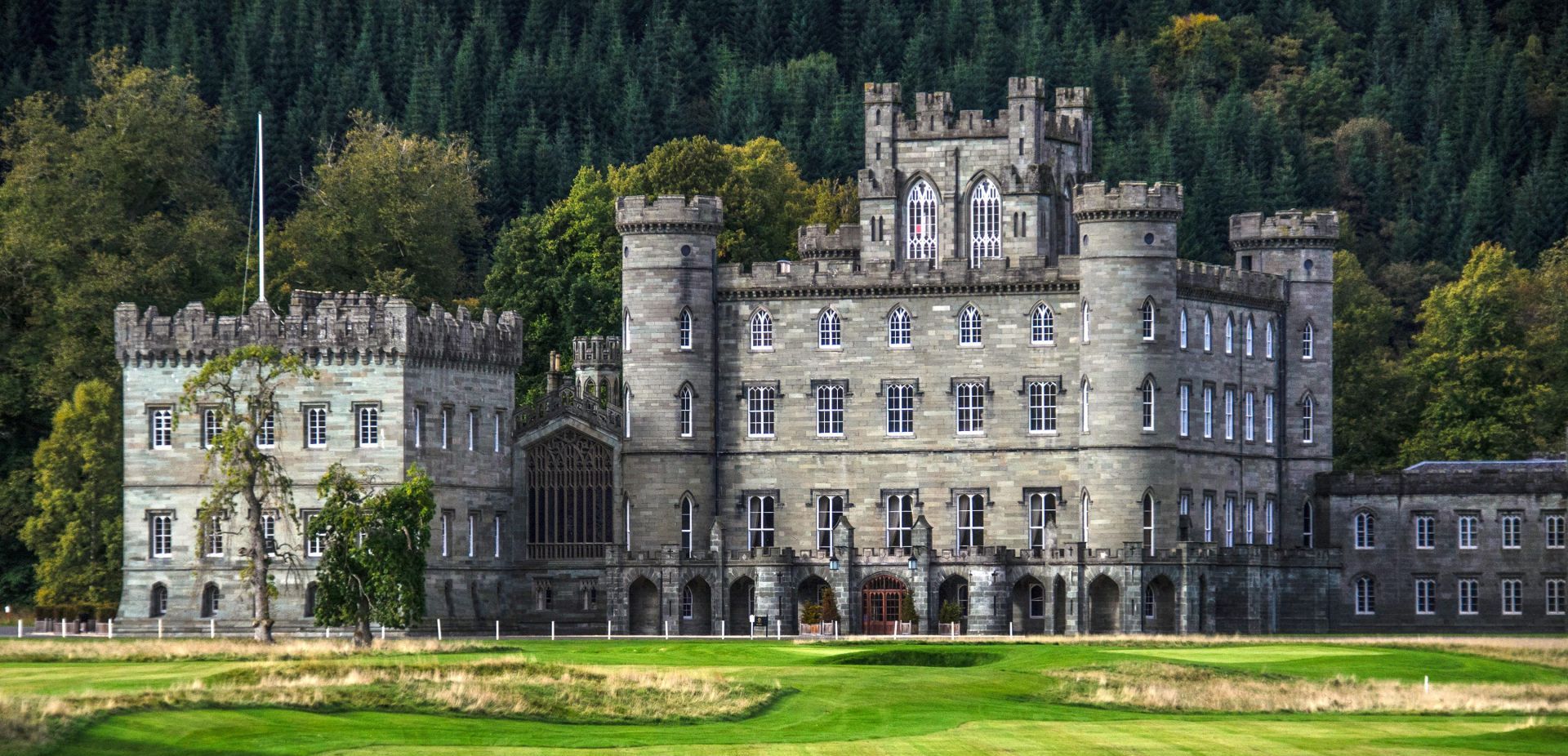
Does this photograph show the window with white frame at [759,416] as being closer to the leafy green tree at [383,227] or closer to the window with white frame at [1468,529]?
the leafy green tree at [383,227]

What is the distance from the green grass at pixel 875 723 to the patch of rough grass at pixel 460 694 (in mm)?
665

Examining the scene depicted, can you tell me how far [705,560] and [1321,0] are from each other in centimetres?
9640

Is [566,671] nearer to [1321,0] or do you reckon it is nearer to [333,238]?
[333,238]

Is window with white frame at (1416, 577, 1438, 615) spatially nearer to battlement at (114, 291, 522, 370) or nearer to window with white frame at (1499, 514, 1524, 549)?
window with white frame at (1499, 514, 1524, 549)

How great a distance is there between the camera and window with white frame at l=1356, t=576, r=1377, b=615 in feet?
324

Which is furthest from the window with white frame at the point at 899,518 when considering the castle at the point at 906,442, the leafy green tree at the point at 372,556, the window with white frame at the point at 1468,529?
the leafy green tree at the point at 372,556

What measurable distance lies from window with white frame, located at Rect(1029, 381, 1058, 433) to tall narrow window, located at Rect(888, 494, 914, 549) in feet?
15.4

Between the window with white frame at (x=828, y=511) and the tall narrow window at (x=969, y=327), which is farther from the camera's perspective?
the window with white frame at (x=828, y=511)

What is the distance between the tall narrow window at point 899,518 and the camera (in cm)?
9675

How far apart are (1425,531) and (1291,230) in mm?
11171

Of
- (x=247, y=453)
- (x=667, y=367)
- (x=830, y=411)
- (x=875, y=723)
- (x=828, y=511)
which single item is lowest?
(x=875, y=723)

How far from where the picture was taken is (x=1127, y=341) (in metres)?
94.3

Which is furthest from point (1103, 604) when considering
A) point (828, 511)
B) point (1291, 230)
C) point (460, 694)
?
point (460, 694)

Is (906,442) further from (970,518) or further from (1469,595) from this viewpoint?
(1469,595)
